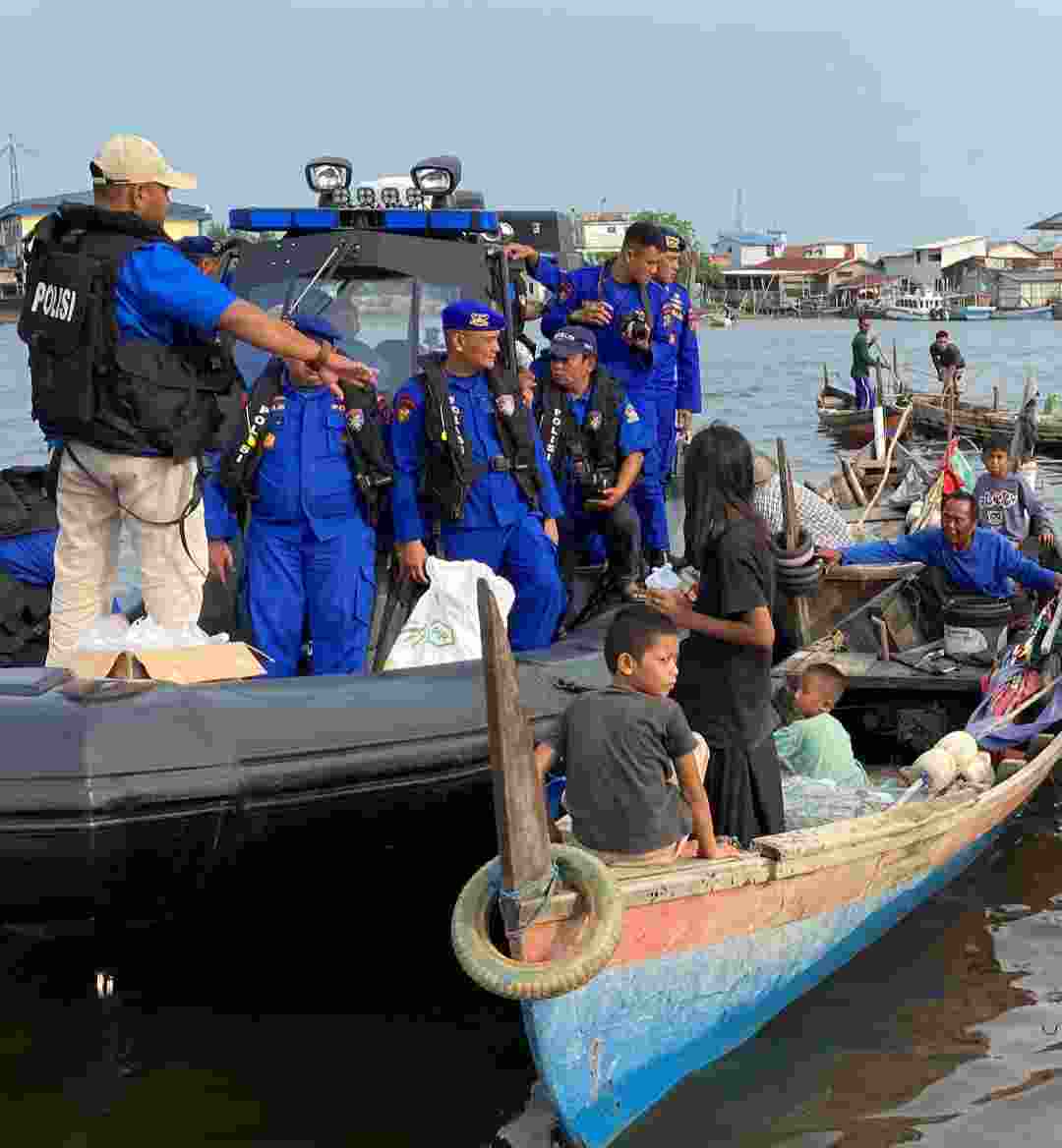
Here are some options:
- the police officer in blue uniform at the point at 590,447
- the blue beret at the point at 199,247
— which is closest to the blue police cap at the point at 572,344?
the police officer in blue uniform at the point at 590,447

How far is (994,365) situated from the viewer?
5150 centimetres

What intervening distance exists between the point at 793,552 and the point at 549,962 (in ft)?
14.1

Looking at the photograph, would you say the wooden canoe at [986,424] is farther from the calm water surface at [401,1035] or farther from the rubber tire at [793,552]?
the calm water surface at [401,1035]

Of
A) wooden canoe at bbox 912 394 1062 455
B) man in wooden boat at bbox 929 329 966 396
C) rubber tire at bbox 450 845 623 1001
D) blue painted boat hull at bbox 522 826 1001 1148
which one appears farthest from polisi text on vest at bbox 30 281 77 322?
wooden canoe at bbox 912 394 1062 455

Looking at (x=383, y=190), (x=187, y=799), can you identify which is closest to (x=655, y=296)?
(x=383, y=190)

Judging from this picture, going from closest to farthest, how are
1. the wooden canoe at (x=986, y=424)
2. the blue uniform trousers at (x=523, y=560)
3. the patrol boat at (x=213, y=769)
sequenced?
the patrol boat at (x=213, y=769) < the blue uniform trousers at (x=523, y=560) < the wooden canoe at (x=986, y=424)

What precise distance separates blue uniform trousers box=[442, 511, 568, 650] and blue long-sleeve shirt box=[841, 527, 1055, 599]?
277 centimetres

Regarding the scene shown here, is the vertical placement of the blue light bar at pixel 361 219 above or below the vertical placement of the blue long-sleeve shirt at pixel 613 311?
above

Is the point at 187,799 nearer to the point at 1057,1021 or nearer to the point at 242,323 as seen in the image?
the point at 242,323

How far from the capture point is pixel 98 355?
5.34 m

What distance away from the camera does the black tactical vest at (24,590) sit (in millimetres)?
6773

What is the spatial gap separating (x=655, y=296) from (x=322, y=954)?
11.5 feet

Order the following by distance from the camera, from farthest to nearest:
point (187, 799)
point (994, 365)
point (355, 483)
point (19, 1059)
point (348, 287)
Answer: point (994, 365), point (348, 287), point (355, 483), point (19, 1059), point (187, 799)

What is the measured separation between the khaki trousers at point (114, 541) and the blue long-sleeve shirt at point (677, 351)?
2.85m
